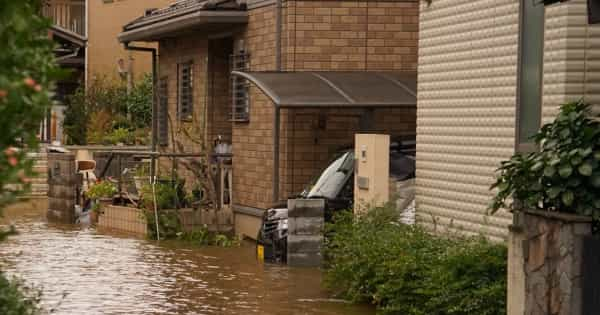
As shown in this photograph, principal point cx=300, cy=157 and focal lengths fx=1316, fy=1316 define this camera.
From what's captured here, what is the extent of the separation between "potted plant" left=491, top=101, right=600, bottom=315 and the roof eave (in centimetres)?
1289

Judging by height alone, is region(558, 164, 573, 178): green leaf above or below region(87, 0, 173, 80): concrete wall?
below

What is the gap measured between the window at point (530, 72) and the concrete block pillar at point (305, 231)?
4816 mm

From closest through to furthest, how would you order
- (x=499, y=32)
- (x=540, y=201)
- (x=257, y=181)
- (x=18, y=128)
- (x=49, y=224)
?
(x=18, y=128) → (x=540, y=201) → (x=499, y=32) → (x=257, y=181) → (x=49, y=224)

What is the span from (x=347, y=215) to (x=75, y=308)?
3322 mm

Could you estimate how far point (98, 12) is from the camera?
1868 inches

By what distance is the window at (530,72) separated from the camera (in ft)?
40.9

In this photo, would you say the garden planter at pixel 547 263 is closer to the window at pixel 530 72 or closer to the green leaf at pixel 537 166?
the green leaf at pixel 537 166

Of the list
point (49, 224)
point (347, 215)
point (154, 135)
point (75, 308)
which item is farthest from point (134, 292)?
point (154, 135)

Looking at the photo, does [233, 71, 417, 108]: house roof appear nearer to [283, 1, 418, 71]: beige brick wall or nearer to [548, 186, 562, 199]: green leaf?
[283, 1, 418, 71]: beige brick wall

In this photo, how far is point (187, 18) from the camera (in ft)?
77.3

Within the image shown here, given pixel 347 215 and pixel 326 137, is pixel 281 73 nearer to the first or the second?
pixel 326 137

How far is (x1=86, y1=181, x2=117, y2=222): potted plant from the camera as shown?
2564cm

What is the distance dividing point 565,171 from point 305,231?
7.98m

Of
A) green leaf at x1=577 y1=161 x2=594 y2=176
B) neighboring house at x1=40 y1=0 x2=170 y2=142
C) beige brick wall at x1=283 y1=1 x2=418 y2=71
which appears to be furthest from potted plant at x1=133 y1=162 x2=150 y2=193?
neighboring house at x1=40 y1=0 x2=170 y2=142
